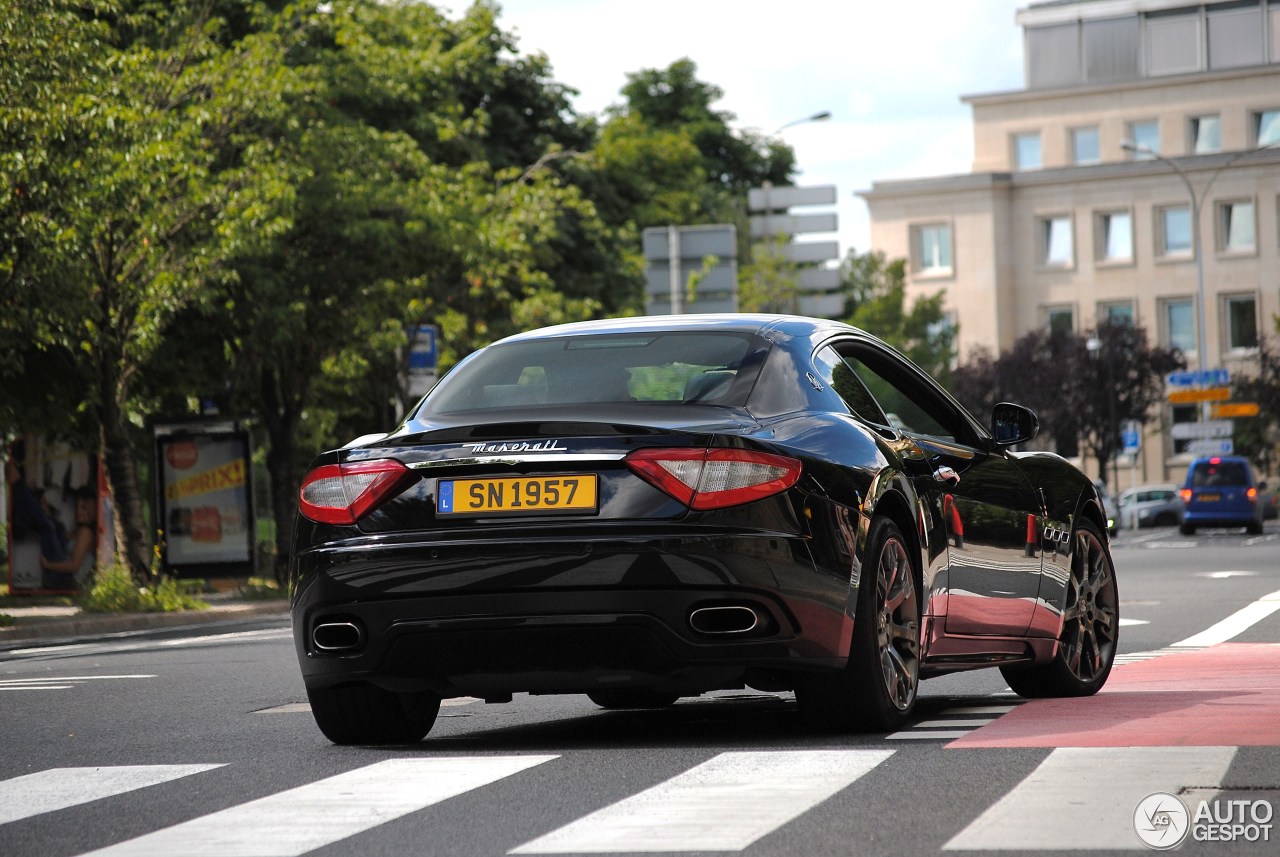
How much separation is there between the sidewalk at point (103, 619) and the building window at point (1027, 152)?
7456cm

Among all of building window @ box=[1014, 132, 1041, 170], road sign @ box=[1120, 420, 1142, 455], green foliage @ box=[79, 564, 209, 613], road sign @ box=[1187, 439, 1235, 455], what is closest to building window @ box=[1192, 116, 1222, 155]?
building window @ box=[1014, 132, 1041, 170]

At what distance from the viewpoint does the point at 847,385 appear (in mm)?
8023

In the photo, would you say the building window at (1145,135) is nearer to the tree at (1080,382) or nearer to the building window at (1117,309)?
the building window at (1117,309)

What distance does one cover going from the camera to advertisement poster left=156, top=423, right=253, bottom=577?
29312mm

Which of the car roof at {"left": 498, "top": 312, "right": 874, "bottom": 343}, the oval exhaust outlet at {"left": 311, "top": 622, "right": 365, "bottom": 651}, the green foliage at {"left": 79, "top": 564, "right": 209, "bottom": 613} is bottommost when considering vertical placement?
the green foliage at {"left": 79, "top": 564, "right": 209, "bottom": 613}

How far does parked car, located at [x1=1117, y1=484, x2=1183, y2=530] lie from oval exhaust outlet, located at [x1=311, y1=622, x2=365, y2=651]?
63197 millimetres

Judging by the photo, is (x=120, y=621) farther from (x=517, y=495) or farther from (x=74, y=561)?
(x=517, y=495)

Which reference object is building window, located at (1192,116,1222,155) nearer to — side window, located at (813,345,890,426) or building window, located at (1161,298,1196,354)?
building window, located at (1161,298,1196,354)

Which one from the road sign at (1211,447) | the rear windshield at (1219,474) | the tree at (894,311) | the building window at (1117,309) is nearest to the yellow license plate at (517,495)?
the rear windshield at (1219,474)

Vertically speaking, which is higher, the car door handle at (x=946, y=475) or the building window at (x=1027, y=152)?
the building window at (x=1027, y=152)

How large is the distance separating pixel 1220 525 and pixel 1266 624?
116 feet

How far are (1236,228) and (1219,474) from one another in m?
45.3

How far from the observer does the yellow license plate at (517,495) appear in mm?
7047

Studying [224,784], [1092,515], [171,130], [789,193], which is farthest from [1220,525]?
[224,784]
